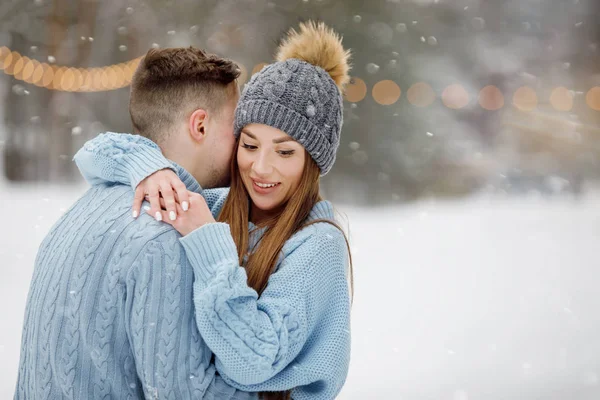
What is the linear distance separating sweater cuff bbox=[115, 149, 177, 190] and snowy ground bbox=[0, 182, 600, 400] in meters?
2.53

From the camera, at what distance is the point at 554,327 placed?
5.14 metres

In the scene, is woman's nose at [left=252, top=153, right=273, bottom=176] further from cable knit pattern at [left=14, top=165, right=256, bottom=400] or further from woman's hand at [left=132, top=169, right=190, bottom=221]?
cable knit pattern at [left=14, top=165, right=256, bottom=400]

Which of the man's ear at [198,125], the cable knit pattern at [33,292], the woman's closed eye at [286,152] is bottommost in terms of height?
the cable knit pattern at [33,292]

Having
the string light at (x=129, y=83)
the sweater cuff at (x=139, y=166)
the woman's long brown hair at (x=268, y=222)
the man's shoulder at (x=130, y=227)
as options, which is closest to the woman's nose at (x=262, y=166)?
the woman's long brown hair at (x=268, y=222)

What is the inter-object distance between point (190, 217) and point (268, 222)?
390 mm

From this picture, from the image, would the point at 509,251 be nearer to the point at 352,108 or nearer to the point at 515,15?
the point at 352,108

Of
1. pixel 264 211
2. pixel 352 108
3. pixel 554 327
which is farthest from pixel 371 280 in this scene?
pixel 264 211

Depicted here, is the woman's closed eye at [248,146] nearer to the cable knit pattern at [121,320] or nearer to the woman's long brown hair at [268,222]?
the woman's long brown hair at [268,222]

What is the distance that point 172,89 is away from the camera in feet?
6.48

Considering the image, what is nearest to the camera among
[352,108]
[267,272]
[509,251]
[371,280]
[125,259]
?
[125,259]

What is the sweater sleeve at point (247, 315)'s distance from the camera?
1.52 meters

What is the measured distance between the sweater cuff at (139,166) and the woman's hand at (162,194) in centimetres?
2

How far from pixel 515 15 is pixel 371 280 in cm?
370

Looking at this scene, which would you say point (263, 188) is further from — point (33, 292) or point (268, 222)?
point (33, 292)
